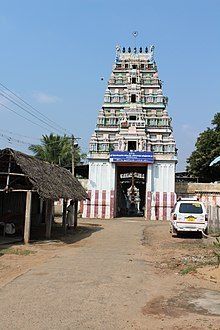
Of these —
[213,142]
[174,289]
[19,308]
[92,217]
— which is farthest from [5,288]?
[213,142]

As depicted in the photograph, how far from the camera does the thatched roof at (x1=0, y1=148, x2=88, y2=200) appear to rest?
15.4 m

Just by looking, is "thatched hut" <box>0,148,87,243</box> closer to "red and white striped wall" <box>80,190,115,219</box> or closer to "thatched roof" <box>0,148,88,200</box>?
"thatched roof" <box>0,148,88,200</box>

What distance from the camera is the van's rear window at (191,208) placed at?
18.3 m

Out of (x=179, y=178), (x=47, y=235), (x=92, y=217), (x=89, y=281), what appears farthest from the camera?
(x=179, y=178)

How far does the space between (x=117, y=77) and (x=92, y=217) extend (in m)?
13.0

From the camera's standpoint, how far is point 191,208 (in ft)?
60.5

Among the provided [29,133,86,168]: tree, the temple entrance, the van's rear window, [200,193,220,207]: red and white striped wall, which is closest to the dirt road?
the van's rear window

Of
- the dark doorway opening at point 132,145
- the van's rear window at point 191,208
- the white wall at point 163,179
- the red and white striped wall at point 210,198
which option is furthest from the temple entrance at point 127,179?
the van's rear window at point 191,208

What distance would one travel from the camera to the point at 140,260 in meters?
12.1

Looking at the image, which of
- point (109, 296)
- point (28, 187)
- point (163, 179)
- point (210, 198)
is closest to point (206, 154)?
point (210, 198)

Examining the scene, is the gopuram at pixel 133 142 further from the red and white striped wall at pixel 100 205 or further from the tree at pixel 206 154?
the tree at pixel 206 154

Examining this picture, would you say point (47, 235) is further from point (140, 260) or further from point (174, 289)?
point (174, 289)

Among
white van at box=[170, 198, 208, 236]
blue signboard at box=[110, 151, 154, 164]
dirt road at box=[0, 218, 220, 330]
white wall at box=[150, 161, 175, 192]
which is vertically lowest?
dirt road at box=[0, 218, 220, 330]

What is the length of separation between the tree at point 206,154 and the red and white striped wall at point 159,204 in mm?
10202
